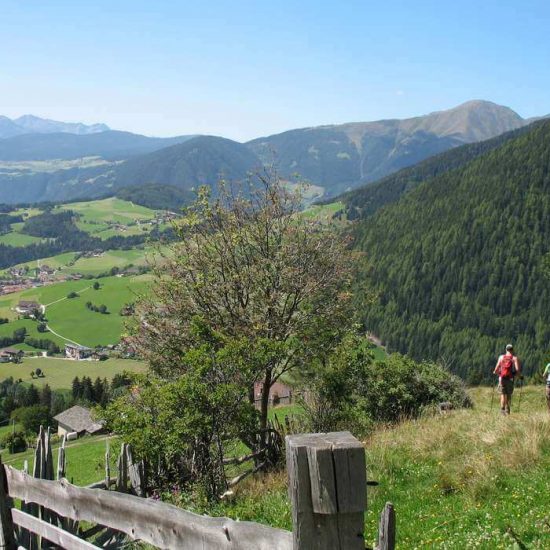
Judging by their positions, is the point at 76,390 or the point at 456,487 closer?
the point at 456,487

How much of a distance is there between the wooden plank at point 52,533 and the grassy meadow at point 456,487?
3127 mm

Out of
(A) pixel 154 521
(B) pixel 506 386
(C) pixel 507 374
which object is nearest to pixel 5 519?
(A) pixel 154 521

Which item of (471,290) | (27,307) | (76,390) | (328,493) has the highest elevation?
(328,493)

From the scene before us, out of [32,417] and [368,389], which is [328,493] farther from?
[32,417]

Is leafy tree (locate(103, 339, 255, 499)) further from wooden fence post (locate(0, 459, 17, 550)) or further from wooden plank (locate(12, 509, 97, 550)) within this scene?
wooden plank (locate(12, 509, 97, 550))

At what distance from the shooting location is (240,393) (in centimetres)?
1216

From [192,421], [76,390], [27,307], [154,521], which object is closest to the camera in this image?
[154,521]

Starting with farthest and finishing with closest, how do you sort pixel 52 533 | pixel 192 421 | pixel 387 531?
1. pixel 192 421
2. pixel 52 533
3. pixel 387 531

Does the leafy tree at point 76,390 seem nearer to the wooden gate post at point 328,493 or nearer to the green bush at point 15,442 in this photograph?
the green bush at point 15,442

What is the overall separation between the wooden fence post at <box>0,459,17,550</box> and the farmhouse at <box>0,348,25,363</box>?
460ft

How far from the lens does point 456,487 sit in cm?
884

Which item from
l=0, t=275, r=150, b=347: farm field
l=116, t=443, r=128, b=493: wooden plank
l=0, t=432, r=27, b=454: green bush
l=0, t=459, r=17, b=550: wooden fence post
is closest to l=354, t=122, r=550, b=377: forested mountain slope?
l=0, t=275, r=150, b=347: farm field

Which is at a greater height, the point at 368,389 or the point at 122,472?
the point at 122,472

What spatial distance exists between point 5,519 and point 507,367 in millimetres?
13978
